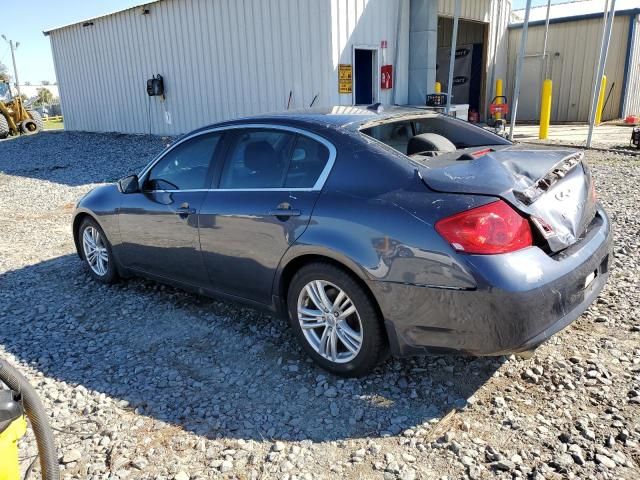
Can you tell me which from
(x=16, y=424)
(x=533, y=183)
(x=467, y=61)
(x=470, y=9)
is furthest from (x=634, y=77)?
(x=16, y=424)

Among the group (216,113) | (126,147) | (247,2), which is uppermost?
(247,2)

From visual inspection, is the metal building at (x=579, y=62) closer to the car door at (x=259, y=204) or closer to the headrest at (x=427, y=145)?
the headrest at (x=427, y=145)

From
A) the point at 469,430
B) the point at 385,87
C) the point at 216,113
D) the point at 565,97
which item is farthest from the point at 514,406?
the point at 565,97

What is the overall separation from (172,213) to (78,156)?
41.4 ft

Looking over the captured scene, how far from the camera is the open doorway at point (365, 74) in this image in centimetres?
1281

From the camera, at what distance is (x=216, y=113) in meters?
14.6

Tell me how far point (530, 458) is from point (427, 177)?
144 cm

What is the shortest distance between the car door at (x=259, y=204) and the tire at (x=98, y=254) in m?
1.54

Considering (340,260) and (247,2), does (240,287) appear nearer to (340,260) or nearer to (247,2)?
(340,260)

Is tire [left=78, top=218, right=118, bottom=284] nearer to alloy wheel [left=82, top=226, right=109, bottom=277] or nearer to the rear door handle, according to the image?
alloy wheel [left=82, top=226, right=109, bottom=277]

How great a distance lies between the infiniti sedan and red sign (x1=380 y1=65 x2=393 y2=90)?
929 centimetres

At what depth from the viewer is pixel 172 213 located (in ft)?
13.2

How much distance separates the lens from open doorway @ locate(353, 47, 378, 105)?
12.8 m

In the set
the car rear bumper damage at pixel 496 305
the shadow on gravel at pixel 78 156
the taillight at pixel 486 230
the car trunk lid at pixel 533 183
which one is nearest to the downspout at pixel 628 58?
the shadow on gravel at pixel 78 156
